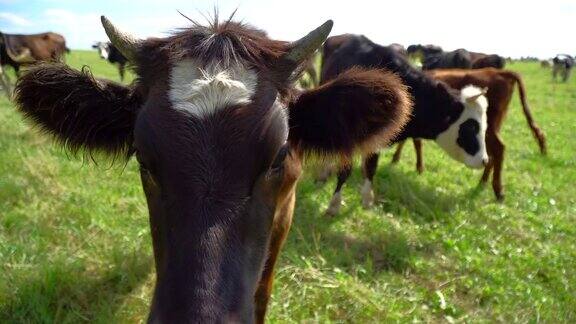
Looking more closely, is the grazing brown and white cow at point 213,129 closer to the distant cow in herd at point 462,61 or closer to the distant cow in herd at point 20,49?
the distant cow in herd at point 20,49

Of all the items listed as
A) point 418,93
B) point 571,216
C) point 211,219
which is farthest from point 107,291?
point 571,216

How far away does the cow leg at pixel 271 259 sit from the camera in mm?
2939

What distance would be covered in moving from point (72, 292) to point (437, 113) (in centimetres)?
472

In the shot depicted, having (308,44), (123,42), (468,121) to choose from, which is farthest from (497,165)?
(123,42)

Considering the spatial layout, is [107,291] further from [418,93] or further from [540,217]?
[540,217]

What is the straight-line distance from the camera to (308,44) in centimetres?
231

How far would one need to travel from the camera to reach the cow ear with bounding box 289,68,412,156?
238 centimetres

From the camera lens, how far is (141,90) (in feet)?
7.52

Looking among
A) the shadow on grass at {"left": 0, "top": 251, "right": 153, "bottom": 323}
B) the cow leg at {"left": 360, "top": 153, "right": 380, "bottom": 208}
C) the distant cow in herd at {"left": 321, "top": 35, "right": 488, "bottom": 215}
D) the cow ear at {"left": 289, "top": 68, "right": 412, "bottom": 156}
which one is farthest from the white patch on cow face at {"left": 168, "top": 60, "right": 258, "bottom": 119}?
the distant cow in herd at {"left": 321, "top": 35, "right": 488, "bottom": 215}

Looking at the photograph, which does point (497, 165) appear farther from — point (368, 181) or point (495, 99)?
point (368, 181)

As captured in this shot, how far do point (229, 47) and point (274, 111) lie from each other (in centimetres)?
40

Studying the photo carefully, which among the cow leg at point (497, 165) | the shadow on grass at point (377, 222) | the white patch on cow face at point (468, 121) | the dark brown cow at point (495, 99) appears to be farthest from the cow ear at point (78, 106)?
the cow leg at point (497, 165)

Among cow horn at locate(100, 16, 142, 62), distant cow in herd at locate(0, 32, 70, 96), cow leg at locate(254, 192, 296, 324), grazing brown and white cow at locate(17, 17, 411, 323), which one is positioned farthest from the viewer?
distant cow in herd at locate(0, 32, 70, 96)

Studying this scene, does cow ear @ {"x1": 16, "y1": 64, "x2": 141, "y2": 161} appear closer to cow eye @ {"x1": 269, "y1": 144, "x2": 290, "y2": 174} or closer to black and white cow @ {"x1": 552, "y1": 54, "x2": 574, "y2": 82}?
cow eye @ {"x1": 269, "y1": 144, "x2": 290, "y2": 174}
